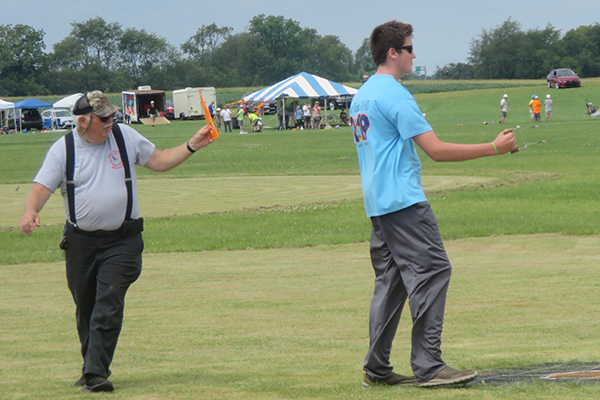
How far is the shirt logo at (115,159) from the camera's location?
15.6ft

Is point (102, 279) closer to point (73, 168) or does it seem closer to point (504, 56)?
point (73, 168)

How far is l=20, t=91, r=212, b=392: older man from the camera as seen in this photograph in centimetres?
468

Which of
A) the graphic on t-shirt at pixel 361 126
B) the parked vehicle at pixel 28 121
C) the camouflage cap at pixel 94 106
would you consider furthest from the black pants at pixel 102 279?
the parked vehicle at pixel 28 121

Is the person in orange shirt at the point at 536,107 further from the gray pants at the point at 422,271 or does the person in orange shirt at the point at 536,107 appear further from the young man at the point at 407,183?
the gray pants at the point at 422,271

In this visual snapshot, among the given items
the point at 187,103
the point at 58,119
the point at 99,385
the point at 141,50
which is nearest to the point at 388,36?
the point at 99,385

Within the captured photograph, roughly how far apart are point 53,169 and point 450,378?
2.74m

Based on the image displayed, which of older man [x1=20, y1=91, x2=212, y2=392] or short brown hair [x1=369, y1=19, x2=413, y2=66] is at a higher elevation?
short brown hair [x1=369, y1=19, x2=413, y2=66]

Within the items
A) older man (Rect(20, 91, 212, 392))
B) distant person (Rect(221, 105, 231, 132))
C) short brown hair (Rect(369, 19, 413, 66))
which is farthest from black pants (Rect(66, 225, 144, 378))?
distant person (Rect(221, 105, 231, 132))

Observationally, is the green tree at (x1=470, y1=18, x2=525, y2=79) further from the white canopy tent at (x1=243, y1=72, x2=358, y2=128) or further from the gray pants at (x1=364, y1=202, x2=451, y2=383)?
the gray pants at (x1=364, y1=202, x2=451, y2=383)

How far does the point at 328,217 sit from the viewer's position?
14078 millimetres

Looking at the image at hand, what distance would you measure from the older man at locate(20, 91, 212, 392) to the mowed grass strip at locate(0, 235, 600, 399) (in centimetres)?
39

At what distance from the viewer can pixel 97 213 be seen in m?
4.67

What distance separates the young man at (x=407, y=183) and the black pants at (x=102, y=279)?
1635 millimetres

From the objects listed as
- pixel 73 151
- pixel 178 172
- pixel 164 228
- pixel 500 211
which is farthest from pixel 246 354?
pixel 178 172
